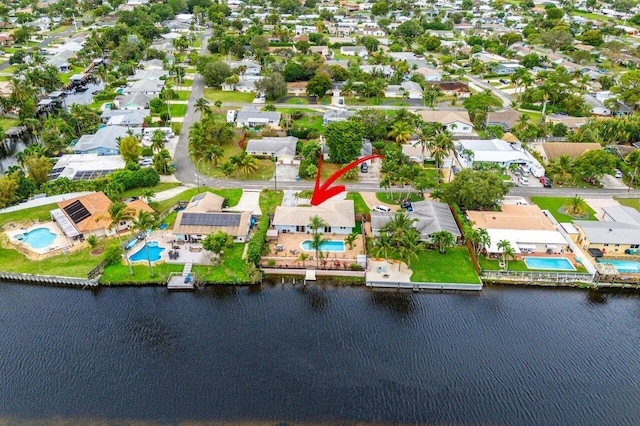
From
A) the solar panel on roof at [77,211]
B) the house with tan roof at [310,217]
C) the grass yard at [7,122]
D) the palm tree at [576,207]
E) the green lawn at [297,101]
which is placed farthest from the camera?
the green lawn at [297,101]

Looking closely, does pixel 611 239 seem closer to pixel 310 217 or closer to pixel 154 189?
pixel 310 217

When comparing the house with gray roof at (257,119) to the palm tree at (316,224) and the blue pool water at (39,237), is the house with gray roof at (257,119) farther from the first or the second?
the blue pool water at (39,237)

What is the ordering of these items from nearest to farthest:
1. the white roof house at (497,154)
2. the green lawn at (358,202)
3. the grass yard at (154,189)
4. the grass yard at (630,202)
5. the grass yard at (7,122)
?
the green lawn at (358,202)
the grass yard at (630,202)
the grass yard at (154,189)
the white roof house at (497,154)
the grass yard at (7,122)

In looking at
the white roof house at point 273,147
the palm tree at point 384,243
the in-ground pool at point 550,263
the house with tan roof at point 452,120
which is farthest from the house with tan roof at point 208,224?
the house with tan roof at point 452,120

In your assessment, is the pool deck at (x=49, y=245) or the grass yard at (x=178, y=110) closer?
the pool deck at (x=49, y=245)

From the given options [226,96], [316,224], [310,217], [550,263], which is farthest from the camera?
[226,96]

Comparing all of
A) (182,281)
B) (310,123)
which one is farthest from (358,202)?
(310,123)

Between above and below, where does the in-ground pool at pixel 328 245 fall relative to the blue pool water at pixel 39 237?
above

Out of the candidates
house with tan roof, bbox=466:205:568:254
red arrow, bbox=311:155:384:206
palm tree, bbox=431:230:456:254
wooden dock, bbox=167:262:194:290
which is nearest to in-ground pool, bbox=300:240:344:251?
red arrow, bbox=311:155:384:206
